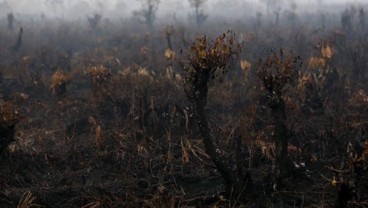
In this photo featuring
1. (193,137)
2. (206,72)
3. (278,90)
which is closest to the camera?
(206,72)

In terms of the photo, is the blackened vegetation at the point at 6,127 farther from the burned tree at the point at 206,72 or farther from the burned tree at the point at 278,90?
the burned tree at the point at 278,90

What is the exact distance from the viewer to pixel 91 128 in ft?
32.6

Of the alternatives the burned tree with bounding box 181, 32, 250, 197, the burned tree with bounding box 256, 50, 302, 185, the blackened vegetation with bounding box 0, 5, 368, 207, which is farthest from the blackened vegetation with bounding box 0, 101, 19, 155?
the burned tree with bounding box 256, 50, 302, 185

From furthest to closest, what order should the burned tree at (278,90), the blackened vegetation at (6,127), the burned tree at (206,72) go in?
1. the blackened vegetation at (6,127)
2. the burned tree at (278,90)
3. the burned tree at (206,72)

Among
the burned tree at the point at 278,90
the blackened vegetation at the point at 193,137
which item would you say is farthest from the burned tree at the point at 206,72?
the burned tree at the point at 278,90

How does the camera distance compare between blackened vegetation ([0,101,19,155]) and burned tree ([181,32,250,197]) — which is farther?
blackened vegetation ([0,101,19,155])

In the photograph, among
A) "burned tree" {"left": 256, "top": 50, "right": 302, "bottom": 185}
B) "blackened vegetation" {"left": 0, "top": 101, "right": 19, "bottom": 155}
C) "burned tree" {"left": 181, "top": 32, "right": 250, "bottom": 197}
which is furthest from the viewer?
"blackened vegetation" {"left": 0, "top": 101, "right": 19, "bottom": 155}

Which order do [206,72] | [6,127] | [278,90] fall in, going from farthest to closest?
[6,127] → [278,90] → [206,72]

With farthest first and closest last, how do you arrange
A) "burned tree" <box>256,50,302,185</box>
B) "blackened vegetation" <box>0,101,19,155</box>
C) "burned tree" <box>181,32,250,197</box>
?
1. "blackened vegetation" <box>0,101,19,155</box>
2. "burned tree" <box>256,50,302,185</box>
3. "burned tree" <box>181,32,250,197</box>

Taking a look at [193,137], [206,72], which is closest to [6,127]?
[206,72]

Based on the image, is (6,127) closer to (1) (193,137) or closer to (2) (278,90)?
(1) (193,137)

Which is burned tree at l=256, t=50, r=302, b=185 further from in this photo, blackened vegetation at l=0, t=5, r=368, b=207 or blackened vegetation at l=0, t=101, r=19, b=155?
blackened vegetation at l=0, t=101, r=19, b=155

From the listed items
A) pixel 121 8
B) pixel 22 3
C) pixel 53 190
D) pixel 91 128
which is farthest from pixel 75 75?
pixel 22 3

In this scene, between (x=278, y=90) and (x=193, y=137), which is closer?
(x=278, y=90)
